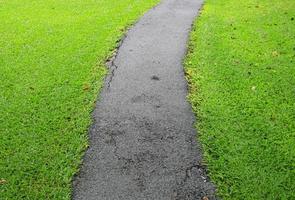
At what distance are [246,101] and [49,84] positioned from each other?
3.92m

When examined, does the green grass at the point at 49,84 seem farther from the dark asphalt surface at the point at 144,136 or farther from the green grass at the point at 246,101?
the green grass at the point at 246,101

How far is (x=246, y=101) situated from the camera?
6824 millimetres

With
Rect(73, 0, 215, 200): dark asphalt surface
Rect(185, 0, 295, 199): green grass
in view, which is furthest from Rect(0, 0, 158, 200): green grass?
Rect(185, 0, 295, 199): green grass

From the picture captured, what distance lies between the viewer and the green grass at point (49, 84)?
5.13 m

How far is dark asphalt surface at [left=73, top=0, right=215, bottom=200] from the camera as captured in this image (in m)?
4.88

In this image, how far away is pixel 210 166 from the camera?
17.3ft

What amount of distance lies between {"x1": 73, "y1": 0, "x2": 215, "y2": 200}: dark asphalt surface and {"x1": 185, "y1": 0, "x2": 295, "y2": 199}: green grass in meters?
0.29

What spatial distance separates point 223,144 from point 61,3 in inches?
374

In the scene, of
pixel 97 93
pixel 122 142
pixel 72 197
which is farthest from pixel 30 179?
pixel 97 93

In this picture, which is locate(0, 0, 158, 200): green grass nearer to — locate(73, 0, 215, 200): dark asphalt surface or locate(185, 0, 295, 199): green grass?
locate(73, 0, 215, 200): dark asphalt surface

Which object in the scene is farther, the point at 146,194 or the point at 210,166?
the point at 210,166

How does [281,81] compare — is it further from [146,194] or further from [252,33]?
[146,194]

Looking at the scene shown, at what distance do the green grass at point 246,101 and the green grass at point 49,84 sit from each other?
2098mm

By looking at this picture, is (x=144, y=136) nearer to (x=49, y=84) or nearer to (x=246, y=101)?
(x=246, y=101)
